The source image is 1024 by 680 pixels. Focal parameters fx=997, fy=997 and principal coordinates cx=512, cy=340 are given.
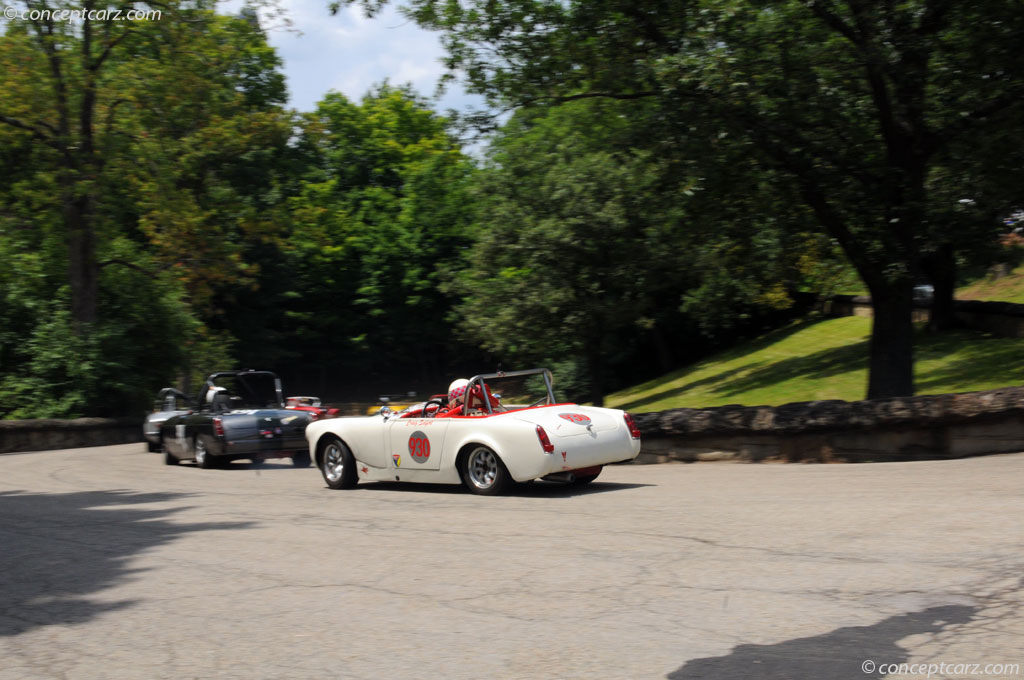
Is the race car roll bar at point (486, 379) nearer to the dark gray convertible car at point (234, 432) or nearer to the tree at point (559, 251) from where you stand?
the dark gray convertible car at point (234, 432)

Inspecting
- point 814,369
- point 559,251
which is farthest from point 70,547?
point 814,369

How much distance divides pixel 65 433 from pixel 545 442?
70.2 ft

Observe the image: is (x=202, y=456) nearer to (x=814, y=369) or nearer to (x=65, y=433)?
(x=65, y=433)

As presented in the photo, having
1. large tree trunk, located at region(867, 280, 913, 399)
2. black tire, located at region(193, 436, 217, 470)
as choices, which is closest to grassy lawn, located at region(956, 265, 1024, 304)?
large tree trunk, located at region(867, 280, 913, 399)

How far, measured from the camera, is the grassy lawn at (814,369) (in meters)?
24.8

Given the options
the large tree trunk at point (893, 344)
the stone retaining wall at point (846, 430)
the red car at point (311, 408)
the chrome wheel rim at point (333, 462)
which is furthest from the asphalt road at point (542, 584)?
the red car at point (311, 408)

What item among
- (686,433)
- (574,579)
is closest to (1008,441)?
(686,433)

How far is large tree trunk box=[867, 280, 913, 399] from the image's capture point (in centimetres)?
1658

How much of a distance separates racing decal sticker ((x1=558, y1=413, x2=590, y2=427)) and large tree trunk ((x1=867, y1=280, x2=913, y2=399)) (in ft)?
24.5

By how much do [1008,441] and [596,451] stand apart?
18.7 feet

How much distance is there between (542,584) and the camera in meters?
6.67

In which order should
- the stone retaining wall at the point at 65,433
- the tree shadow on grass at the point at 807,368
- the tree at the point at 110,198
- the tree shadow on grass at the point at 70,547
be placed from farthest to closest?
the tree shadow on grass at the point at 807,368 < the tree at the point at 110,198 < the stone retaining wall at the point at 65,433 < the tree shadow on grass at the point at 70,547

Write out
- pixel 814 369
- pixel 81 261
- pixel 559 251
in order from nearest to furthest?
pixel 559 251
pixel 81 261
pixel 814 369

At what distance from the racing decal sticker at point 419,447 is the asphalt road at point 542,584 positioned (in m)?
0.75
